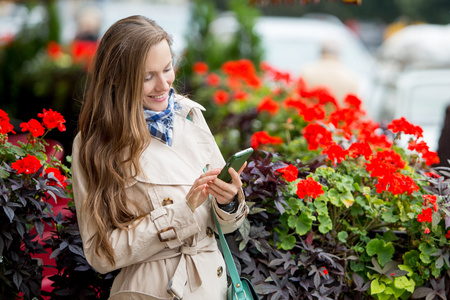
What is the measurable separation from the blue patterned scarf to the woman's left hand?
11.1 inches

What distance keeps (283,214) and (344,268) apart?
38 cm

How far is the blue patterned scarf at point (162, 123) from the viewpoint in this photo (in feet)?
6.97

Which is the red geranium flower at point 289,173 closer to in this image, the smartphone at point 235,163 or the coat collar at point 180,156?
the coat collar at point 180,156

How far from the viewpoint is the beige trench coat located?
200cm

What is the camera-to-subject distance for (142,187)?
80.9 inches

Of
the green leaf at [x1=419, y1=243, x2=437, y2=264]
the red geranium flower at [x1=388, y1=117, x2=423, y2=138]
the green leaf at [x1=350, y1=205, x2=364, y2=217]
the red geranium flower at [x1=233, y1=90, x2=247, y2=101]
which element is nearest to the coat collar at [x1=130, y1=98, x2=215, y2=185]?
the green leaf at [x1=350, y1=205, x2=364, y2=217]

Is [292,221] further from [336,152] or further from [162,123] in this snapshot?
[162,123]

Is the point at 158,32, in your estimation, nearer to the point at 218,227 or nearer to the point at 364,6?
the point at 218,227

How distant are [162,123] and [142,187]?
0.26 meters

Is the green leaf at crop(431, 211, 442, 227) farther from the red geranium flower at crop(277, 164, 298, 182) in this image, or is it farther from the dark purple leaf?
the dark purple leaf

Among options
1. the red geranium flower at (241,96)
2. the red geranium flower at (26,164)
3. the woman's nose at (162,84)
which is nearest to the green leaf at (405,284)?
the woman's nose at (162,84)

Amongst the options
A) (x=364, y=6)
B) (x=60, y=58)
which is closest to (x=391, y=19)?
(x=364, y=6)

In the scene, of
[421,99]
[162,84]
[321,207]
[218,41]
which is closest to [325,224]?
[321,207]

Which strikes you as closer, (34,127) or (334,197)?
(34,127)
